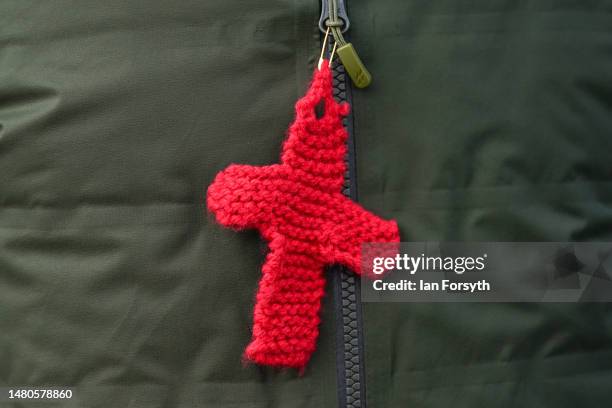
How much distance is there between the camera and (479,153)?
36.5 inches

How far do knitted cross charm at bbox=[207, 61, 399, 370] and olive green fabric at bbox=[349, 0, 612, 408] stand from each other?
0.04 meters

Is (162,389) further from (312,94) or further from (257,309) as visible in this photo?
(312,94)

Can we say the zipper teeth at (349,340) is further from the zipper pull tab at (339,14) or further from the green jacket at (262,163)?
the zipper pull tab at (339,14)

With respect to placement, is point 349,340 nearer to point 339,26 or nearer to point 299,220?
point 299,220

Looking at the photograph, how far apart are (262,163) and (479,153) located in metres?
0.29

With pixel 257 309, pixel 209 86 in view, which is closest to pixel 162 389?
pixel 257 309

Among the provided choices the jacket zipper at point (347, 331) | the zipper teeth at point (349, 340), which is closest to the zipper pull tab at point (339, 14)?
the jacket zipper at point (347, 331)

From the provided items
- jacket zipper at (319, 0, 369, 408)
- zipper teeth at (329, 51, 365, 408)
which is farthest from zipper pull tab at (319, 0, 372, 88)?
zipper teeth at (329, 51, 365, 408)

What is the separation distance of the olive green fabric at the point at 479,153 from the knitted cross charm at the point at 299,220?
0.04 m

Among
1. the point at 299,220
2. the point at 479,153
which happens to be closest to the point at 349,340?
the point at 299,220

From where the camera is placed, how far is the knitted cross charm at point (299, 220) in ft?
2.88

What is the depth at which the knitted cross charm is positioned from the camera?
877 millimetres

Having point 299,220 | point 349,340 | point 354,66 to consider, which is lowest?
point 349,340

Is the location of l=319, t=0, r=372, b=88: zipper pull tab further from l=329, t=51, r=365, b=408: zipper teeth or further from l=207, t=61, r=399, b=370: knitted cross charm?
l=329, t=51, r=365, b=408: zipper teeth
